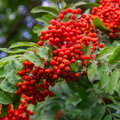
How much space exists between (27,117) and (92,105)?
867 mm

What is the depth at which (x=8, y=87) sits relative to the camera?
1.63 m

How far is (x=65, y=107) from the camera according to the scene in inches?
97.3

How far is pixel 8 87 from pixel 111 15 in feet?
5.68

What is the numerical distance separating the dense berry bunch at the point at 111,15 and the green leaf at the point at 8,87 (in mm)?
1522

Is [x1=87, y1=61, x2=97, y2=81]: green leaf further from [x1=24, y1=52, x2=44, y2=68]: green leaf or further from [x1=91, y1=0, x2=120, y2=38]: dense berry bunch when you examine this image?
[x1=91, y1=0, x2=120, y2=38]: dense berry bunch

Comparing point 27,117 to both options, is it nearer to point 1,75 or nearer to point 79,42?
point 1,75

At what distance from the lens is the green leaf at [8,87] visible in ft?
5.27

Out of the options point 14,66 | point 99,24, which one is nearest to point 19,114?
point 14,66

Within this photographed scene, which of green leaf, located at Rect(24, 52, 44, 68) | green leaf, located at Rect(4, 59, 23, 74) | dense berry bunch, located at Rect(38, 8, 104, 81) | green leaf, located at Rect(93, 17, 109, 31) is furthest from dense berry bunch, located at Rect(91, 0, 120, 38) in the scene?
green leaf, located at Rect(4, 59, 23, 74)

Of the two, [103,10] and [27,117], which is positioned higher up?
[103,10]

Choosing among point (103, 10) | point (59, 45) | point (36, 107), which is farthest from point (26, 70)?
point (103, 10)

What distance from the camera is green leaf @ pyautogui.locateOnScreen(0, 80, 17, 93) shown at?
5.27 feet

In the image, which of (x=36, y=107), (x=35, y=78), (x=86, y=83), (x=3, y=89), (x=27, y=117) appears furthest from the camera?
(x=36, y=107)

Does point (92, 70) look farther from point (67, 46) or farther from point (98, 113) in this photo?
point (98, 113)
